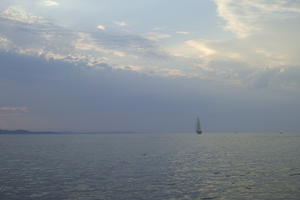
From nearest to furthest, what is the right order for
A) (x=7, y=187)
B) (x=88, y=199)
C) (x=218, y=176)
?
1. (x=88, y=199)
2. (x=7, y=187)
3. (x=218, y=176)

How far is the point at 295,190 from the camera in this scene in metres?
43.9

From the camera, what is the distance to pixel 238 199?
39.1 metres

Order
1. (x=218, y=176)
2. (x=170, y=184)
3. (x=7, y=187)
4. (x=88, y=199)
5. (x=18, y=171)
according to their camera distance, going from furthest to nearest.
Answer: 1. (x=18, y=171)
2. (x=218, y=176)
3. (x=170, y=184)
4. (x=7, y=187)
5. (x=88, y=199)

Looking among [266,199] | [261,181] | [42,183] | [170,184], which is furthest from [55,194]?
[261,181]

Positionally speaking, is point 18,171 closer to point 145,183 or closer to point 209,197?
point 145,183

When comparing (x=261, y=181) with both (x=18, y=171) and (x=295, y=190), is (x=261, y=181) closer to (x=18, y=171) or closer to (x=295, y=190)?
(x=295, y=190)

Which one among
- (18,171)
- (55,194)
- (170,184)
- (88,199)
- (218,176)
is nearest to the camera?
(88,199)

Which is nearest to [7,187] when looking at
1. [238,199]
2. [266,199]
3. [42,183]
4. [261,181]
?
[42,183]

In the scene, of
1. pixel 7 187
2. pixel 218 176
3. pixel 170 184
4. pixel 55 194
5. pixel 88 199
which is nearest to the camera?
pixel 88 199

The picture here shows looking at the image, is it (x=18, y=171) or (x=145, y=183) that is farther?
(x=18, y=171)

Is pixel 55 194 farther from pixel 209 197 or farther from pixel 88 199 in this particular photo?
pixel 209 197

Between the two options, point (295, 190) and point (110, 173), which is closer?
point (295, 190)

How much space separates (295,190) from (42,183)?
3927 centimetres

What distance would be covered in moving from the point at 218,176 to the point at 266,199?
18347mm
